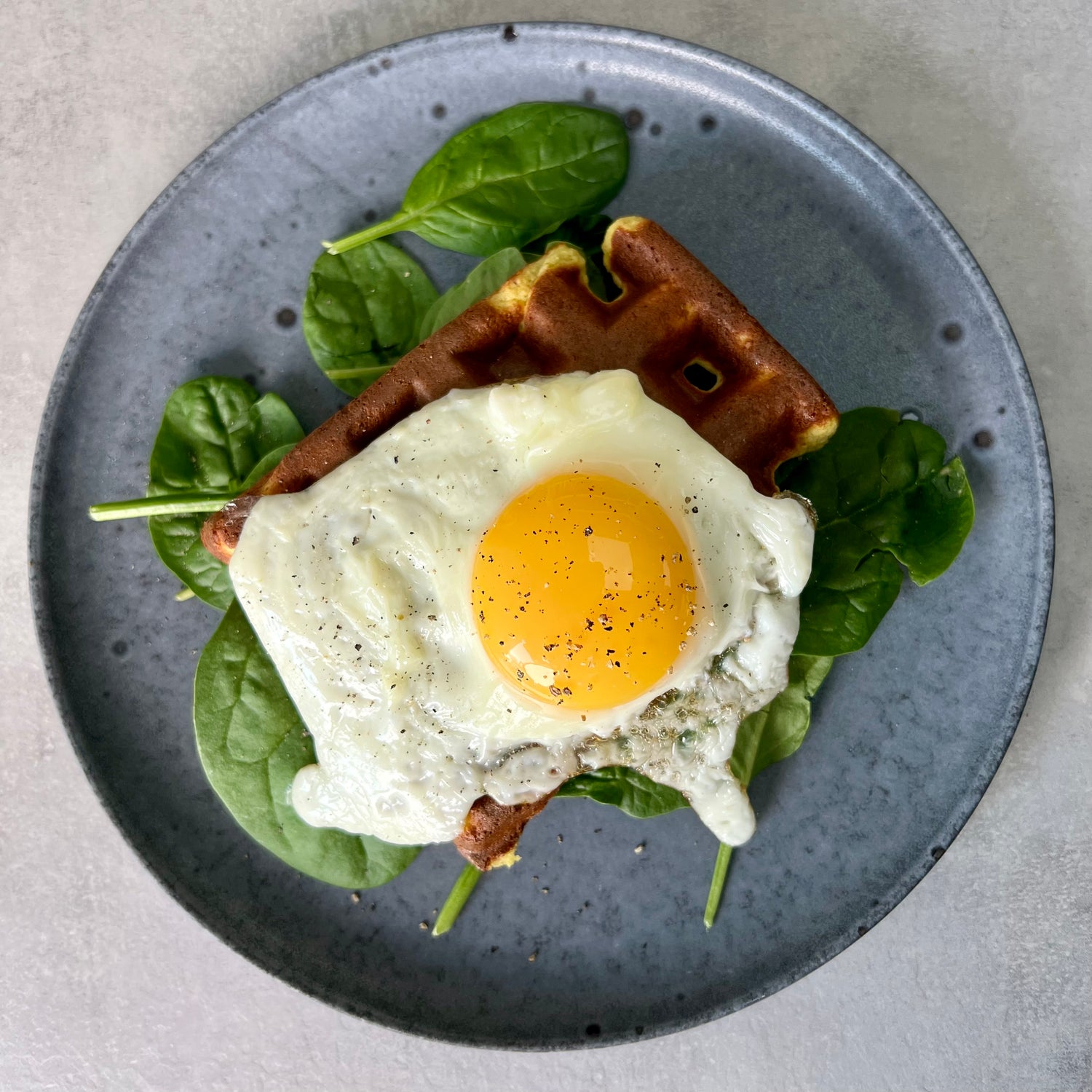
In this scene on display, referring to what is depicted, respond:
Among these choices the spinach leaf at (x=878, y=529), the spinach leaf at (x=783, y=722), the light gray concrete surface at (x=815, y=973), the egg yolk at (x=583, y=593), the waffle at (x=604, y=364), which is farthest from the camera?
the light gray concrete surface at (x=815, y=973)

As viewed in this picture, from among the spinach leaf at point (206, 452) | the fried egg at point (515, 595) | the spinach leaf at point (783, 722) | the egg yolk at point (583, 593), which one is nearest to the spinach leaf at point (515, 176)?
the spinach leaf at point (206, 452)

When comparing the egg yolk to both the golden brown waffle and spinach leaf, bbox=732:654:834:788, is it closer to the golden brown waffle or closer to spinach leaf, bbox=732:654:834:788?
the golden brown waffle

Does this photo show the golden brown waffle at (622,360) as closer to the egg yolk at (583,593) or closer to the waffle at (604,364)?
the waffle at (604,364)

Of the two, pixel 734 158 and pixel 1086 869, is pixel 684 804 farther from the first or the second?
pixel 734 158

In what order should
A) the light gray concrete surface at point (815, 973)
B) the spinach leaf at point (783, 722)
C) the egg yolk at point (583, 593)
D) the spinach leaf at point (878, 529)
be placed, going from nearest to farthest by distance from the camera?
the egg yolk at point (583, 593) → the spinach leaf at point (878, 529) → the spinach leaf at point (783, 722) → the light gray concrete surface at point (815, 973)

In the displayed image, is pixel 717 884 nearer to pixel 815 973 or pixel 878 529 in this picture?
pixel 815 973

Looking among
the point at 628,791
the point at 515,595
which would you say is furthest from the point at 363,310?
the point at 628,791

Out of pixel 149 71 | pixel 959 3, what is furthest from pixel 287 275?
pixel 959 3
